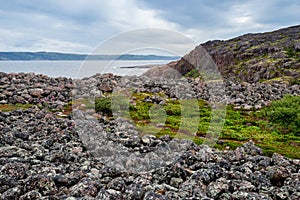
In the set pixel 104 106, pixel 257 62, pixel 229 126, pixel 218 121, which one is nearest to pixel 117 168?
pixel 229 126

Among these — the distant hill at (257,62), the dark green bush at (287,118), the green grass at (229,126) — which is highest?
the distant hill at (257,62)

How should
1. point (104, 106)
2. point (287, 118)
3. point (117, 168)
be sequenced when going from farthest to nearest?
point (104, 106) < point (287, 118) < point (117, 168)

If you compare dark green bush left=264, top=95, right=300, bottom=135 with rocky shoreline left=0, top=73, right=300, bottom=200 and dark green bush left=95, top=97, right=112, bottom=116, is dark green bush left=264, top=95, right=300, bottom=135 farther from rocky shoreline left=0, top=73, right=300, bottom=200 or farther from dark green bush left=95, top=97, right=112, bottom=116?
dark green bush left=95, top=97, right=112, bottom=116

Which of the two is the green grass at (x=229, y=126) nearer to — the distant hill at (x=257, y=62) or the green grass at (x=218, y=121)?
the green grass at (x=218, y=121)

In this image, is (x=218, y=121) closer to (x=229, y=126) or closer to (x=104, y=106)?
(x=229, y=126)

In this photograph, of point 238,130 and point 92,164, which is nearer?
point 92,164

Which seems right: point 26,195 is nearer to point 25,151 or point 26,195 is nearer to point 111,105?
point 25,151

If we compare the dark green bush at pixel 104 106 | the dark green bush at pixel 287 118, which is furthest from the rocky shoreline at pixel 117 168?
the dark green bush at pixel 287 118

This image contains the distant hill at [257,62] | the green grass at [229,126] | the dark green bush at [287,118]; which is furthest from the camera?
the distant hill at [257,62]

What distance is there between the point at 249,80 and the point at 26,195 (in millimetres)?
65736

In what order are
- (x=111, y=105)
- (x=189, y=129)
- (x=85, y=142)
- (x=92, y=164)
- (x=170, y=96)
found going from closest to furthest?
(x=92, y=164) → (x=85, y=142) → (x=189, y=129) → (x=111, y=105) → (x=170, y=96)

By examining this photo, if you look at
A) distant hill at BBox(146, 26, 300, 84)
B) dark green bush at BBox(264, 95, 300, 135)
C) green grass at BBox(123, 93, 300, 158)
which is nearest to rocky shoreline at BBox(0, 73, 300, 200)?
green grass at BBox(123, 93, 300, 158)

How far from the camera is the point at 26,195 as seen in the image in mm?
11891


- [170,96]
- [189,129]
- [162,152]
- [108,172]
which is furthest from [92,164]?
[170,96]
